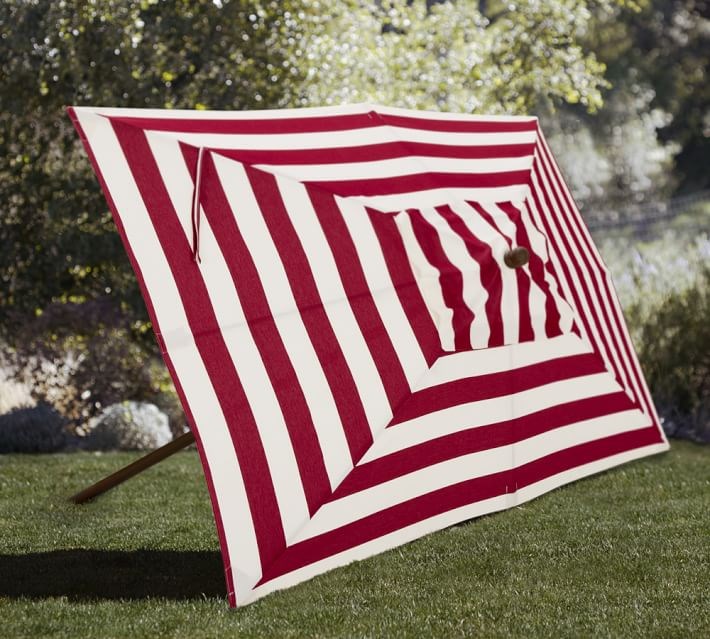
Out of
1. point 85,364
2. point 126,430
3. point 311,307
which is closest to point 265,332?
point 311,307

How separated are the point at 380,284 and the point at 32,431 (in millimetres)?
5253

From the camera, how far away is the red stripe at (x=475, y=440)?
3.99 meters

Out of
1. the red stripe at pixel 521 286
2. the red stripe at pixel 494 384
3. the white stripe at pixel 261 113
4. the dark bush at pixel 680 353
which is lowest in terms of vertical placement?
the dark bush at pixel 680 353

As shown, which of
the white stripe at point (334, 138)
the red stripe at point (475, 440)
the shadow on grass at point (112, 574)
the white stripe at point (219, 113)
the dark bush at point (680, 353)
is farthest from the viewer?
the dark bush at point (680, 353)

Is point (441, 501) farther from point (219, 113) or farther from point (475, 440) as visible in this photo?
point (219, 113)

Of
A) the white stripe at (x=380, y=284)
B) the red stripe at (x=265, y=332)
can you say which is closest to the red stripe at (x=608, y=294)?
the white stripe at (x=380, y=284)

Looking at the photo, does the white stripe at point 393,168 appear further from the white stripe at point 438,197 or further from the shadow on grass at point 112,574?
the shadow on grass at point 112,574

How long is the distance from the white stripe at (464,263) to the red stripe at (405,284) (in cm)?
15

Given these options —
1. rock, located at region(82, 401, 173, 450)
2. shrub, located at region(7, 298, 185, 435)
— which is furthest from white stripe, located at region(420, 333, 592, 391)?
shrub, located at region(7, 298, 185, 435)

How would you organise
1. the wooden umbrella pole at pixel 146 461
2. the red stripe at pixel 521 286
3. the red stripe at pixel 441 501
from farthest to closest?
the wooden umbrella pole at pixel 146 461
the red stripe at pixel 521 286
the red stripe at pixel 441 501

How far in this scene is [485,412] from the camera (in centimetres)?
438

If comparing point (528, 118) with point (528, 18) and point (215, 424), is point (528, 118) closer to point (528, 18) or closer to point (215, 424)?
point (215, 424)

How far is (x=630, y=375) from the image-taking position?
17.0ft

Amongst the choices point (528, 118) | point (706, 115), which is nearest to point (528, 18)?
point (528, 118)
